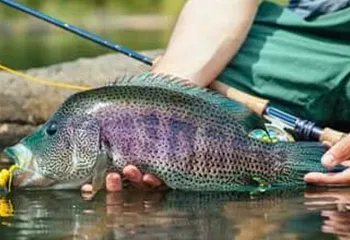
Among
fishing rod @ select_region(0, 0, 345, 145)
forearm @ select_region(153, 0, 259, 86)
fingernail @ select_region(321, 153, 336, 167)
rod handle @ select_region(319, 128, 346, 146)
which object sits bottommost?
fingernail @ select_region(321, 153, 336, 167)

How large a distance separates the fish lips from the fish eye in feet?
0.28

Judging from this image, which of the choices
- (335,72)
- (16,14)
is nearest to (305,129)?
(335,72)

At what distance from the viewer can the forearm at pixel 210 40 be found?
4836 mm

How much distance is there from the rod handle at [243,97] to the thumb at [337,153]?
38cm

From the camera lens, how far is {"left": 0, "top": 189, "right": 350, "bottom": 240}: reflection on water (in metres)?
3.64

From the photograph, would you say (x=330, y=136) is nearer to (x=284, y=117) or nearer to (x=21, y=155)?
(x=284, y=117)

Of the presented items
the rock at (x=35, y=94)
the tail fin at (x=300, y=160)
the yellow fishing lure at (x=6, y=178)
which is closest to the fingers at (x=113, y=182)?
the yellow fishing lure at (x=6, y=178)

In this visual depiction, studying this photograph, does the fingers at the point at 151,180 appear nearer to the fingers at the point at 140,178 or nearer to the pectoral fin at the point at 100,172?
the fingers at the point at 140,178

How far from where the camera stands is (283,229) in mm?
3674

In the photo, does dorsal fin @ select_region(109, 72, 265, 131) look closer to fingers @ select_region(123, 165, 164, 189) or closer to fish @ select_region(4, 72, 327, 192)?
fish @ select_region(4, 72, 327, 192)

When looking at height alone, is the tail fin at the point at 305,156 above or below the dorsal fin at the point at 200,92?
below

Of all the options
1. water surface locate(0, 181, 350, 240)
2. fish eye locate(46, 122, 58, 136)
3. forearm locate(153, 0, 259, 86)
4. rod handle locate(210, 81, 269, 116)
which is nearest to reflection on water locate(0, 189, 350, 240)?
water surface locate(0, 181, 350, 240)

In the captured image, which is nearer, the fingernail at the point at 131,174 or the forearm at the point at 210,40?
the fingernail at the point at 131,174

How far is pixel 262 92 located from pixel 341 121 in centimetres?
31
